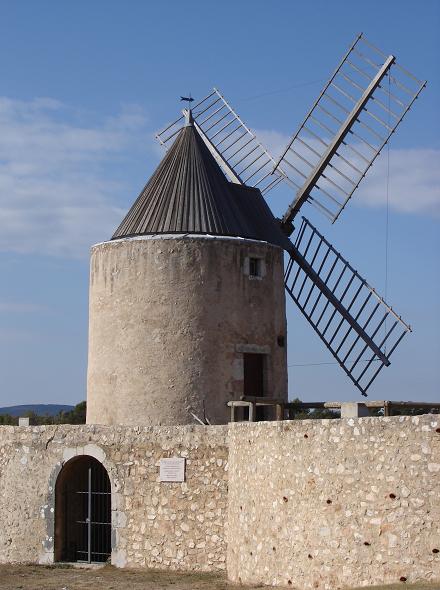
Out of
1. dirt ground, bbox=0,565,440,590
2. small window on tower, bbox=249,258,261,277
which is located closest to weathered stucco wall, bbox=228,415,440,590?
dirt ground, bbox=0,565,440,590

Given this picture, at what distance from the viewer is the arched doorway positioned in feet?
56.1

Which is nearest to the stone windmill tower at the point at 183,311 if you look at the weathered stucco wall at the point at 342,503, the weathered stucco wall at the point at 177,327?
the weathered stucco wall at the point at 177,327

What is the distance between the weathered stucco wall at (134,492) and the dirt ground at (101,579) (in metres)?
0.38

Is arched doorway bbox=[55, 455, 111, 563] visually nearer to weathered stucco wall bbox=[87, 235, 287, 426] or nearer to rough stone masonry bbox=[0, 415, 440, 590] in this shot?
rough stone masonry bbox=[0, 415, 440, 590]

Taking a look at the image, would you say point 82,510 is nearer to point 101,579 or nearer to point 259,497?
point 101,579

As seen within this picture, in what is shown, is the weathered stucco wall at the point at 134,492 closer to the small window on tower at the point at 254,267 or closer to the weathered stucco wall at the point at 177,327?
the weathered stucco wall at the point at 177,327

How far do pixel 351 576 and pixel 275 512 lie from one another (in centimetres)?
181

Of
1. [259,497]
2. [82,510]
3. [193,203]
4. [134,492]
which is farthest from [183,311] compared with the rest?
[259,497]

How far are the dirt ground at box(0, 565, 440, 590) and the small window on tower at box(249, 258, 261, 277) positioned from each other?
5491mm

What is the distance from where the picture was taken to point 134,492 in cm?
1606

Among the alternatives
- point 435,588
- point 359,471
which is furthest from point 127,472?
point 435,588

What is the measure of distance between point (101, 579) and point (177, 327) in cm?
437

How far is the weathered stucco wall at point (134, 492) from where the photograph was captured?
1527cm

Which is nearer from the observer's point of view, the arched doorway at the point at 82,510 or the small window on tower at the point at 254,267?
the arched doorway at the point at 82,510
